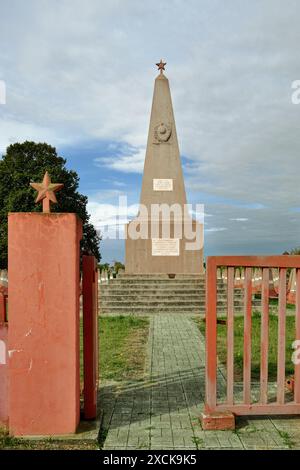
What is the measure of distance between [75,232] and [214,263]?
122 centimetres

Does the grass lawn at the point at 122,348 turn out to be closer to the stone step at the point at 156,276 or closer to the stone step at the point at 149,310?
the stone step at the point at 149,310

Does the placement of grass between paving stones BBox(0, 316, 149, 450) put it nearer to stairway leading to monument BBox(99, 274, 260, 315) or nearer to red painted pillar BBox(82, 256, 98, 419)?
red painted pillar BBox(82, 256, 98, 419)

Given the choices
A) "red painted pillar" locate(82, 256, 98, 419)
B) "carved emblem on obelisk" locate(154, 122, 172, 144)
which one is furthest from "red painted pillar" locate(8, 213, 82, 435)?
"carved emblem on obelisk" locate(154, 122, 172, 144)

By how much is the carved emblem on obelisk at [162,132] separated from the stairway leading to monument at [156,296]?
18.1 ft

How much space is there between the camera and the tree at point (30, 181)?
83.6ft

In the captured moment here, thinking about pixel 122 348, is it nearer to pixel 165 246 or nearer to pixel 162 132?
pixel 165 246

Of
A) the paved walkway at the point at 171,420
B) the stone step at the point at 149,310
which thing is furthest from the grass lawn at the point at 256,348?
the stone step at the point at 149,310

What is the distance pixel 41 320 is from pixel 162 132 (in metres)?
14.1

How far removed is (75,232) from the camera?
3.48 m

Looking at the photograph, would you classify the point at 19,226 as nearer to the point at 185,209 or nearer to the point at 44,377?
the point at 44,377

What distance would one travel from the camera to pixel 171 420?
12.9 ft

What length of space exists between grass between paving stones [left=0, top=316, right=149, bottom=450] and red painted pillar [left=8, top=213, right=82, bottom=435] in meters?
0.13

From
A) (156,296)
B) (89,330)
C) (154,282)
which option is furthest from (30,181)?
(89,330)
